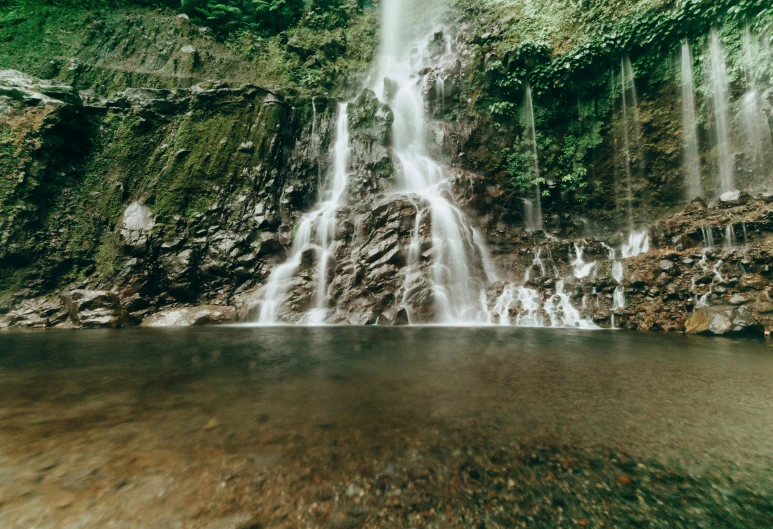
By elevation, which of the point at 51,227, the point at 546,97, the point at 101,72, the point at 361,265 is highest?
the point at 101,72

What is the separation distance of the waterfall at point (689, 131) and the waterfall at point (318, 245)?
1597cm

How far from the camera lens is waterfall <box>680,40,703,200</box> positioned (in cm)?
1344

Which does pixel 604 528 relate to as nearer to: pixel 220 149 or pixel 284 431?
pixel 284 431

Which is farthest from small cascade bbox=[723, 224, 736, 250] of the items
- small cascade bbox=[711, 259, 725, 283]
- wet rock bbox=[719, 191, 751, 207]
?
wet rock bbox=[719, 191, 751, 207]

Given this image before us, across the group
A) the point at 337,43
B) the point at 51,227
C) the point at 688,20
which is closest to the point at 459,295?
the point at 688,20

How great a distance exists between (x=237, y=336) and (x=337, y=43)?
2450 centimetres

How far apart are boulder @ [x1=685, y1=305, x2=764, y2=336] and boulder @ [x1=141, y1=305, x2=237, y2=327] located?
49.2 ft

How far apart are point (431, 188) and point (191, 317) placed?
12.7 meters

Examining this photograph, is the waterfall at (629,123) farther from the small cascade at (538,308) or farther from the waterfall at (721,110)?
the small cascade at (538,308)

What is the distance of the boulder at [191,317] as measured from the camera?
12150mm

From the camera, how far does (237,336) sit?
844cm

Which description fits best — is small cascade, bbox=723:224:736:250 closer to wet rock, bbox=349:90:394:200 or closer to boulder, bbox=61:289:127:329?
wet rock, bbox=349:90:394:200

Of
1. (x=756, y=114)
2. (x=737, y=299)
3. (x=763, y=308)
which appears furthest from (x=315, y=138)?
(x=756, y=114)

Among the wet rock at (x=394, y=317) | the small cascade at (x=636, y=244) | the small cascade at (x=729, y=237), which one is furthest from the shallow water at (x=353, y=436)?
the small cascade at (x=636, y=244)
